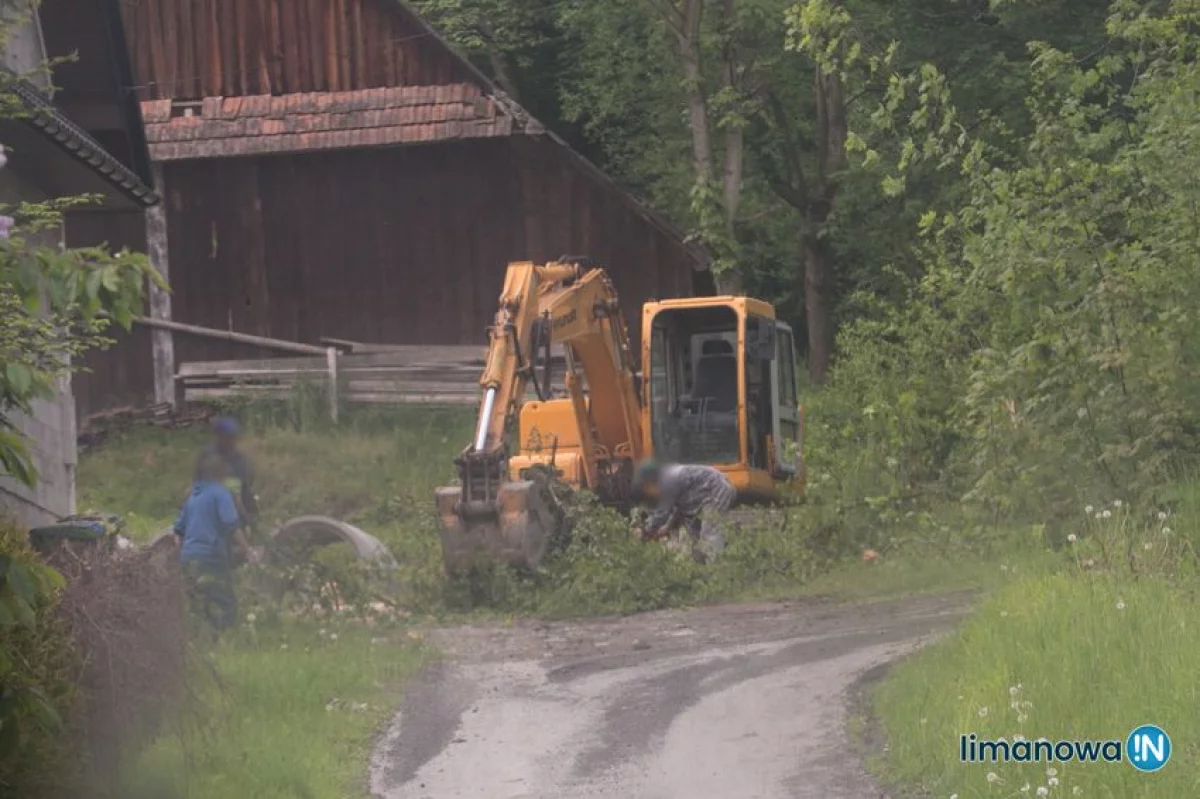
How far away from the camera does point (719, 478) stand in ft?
57.4

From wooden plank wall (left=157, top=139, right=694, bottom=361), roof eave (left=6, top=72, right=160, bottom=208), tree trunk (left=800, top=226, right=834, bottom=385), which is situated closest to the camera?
roof eave (left=6, top=72, right=160, bottom=208)

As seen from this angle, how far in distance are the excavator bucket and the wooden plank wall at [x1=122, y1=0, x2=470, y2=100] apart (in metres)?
12.0

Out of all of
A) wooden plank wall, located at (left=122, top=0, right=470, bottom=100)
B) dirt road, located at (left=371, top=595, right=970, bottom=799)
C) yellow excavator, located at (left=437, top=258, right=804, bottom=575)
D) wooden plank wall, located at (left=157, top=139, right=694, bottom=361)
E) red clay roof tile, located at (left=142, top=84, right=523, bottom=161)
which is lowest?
dirt road, located at (left=371, top=595, right=970, bottom=799)

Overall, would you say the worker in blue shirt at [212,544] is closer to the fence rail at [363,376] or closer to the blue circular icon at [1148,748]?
the blue circular icon at [1148,748]

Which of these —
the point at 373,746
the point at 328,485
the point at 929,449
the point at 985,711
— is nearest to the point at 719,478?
the point at 929,449

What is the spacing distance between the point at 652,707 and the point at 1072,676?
3.19 metres

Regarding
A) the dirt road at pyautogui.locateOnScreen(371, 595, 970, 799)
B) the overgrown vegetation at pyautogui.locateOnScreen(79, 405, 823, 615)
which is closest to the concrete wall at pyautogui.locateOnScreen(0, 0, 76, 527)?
the overgrown vegetation at pyautogui.locateOnScreen(79, 405, 823, 615)

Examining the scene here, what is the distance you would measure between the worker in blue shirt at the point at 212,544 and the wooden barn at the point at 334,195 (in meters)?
12.9

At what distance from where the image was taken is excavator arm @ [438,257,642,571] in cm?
1497

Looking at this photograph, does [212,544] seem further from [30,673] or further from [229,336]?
[229,336]

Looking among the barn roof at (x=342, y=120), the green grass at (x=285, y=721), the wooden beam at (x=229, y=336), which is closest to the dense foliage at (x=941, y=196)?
the barn roof at (x=342, y=120)

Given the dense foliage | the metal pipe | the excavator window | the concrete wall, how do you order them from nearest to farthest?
the dense foliage → the concrete wall → the metal pipe → the excavator window

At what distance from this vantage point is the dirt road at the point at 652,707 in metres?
9.10

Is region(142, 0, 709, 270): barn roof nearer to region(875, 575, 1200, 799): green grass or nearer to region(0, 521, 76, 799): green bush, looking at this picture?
region(875, 575, 1200, 799): green grass
